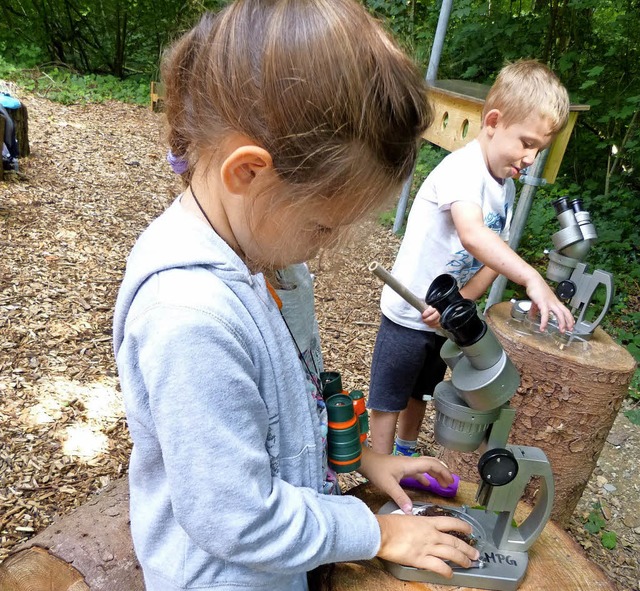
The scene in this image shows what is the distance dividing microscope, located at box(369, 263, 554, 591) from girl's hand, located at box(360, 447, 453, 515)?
151 mm

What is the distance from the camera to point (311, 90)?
0.65 metres

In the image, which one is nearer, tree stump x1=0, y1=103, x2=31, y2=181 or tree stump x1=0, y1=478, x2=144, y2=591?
tree stump x1=0, y1=478, x2=144, y2=591

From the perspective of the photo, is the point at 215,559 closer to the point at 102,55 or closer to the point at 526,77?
the point at 526,77

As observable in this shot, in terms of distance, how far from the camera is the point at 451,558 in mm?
976

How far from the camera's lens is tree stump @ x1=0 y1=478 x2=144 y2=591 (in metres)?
1.30

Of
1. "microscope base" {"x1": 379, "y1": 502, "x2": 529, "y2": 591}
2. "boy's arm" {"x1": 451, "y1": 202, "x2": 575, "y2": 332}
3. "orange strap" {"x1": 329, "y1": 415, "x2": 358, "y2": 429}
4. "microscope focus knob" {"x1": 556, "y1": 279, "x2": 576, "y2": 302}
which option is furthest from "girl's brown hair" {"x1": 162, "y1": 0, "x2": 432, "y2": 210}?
"microscope focus knob" {"x1": 556, "y1": 279, "x2": 576, "y2": 302}

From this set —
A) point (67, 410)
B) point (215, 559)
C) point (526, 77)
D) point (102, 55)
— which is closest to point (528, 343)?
point (526, 77)

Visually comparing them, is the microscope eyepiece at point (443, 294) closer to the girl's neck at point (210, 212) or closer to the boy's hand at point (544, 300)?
the girl's neck at point (210, 212)

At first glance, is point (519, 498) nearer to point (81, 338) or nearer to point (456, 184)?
point (456, 184)

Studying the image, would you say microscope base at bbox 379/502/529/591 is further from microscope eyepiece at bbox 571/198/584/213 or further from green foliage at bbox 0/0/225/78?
green foliage at bbox 0/0/225/78

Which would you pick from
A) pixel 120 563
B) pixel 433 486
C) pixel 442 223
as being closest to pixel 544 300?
pixel 442 223

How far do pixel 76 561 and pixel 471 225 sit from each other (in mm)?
1473

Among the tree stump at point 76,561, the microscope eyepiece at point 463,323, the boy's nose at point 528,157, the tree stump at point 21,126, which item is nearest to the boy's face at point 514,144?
the boy's nose at point 528,157

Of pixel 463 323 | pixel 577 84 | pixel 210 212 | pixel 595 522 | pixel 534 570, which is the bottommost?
pixel 595 522
